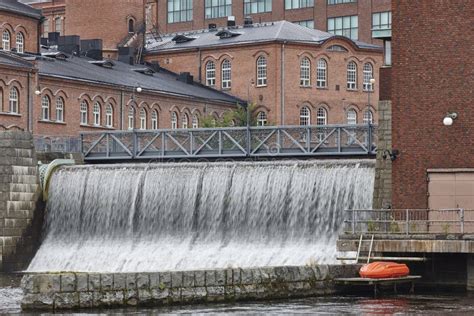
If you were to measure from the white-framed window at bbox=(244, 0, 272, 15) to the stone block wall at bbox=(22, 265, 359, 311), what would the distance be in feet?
303

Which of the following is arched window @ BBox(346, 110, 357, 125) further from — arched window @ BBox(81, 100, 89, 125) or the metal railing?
the metal railing

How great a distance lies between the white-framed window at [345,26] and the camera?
13112cm

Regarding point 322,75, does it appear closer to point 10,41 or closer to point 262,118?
point 262,118

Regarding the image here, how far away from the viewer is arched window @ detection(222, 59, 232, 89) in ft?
365

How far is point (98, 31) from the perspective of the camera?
11869cm

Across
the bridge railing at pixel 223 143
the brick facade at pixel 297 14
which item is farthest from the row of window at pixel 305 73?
the bridge railing at pixel 223 143

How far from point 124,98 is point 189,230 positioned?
116 ft

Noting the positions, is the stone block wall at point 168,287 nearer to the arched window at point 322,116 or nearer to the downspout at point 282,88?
the downspout at point 282,88

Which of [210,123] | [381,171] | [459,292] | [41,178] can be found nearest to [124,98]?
[210,123]

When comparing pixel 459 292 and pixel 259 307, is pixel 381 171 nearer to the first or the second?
pixel 459 292

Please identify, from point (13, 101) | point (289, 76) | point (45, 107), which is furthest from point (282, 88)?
point (13, 101)

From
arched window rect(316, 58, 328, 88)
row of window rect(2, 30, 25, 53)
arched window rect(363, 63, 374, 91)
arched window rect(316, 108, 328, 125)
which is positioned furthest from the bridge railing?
arched window rect(363, 63, 374, 91)

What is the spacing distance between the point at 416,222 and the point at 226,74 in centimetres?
6358

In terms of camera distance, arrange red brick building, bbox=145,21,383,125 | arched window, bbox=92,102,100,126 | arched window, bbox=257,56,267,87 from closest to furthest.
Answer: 1. arched window, bbox=92,102,100,126
2. red brick building, bbox=145,21,383,125
3. arched window, bbox=257,56,267,87
